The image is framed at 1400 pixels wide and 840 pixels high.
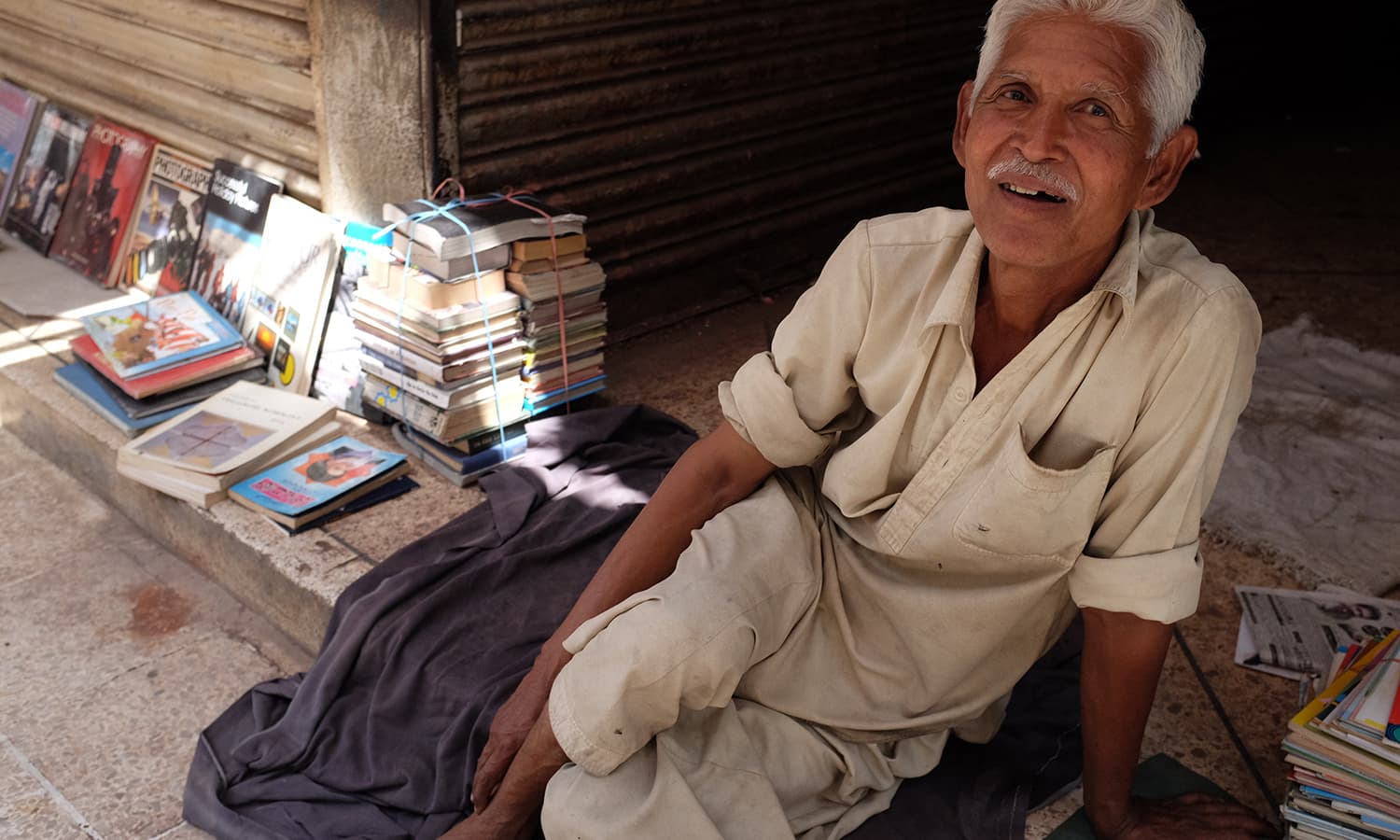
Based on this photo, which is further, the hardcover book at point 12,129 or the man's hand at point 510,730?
the hardcover book at point 12,129

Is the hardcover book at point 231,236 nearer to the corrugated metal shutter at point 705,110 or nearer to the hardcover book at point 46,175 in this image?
the corrugated metal shutter at point 705,110

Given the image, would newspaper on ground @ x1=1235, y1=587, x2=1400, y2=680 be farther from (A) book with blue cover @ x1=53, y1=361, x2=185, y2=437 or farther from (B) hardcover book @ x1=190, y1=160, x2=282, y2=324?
(B) hardcover book @ x1=190, y1=160, x2=282, y2=324

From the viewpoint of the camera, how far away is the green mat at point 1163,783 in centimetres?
211

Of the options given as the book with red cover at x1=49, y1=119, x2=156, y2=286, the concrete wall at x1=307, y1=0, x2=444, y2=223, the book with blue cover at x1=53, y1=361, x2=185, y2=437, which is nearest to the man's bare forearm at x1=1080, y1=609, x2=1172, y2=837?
the concrete wall at x1=307, y1=0, x2=444, y2=223

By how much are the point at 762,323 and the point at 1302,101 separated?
17.4 ft

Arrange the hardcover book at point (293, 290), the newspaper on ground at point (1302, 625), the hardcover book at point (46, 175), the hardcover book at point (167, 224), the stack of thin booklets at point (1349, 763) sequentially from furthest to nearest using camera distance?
the hardcover book at point (46, 175), the hardcover book at point (167, 224), the hardcover book at point (293, 290), the newspaper on ground at point (1302, 625), the stack of thin booklets at point (1349, 763)

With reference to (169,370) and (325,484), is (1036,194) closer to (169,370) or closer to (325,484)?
(325,484)

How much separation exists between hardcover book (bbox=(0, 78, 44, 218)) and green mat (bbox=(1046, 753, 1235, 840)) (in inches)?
182

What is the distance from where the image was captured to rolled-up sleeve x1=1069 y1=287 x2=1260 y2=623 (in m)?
1.78

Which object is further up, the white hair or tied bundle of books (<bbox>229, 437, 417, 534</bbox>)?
the white hair

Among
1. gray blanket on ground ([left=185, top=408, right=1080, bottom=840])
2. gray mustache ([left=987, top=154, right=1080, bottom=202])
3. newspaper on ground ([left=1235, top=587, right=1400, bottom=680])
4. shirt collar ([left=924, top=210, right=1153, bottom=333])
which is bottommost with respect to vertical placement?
newspaper on ground ([left=1235, top=587, right=1400, bottom=680])

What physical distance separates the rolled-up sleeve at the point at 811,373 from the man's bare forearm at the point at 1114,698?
20.6 inches

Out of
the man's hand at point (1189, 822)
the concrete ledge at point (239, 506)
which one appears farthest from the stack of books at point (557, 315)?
the man's hand at point (1189, 822)

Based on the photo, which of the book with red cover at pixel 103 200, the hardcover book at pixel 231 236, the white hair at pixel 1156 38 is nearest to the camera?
the white hair at pixel 1156 38
